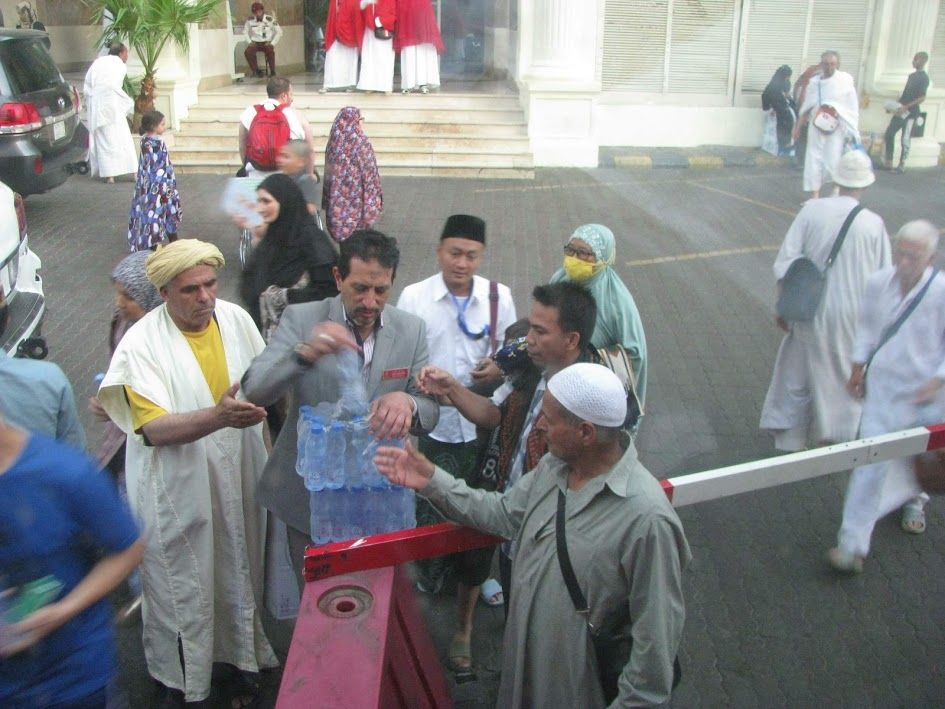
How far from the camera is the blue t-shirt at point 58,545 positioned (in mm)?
2211

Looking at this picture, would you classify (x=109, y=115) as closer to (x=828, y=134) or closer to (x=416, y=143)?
(x=416, y=143)

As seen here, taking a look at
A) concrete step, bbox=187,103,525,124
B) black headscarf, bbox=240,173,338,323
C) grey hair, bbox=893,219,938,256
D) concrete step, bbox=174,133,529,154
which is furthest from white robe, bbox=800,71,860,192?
black headscarf, bbox=240,173,338,323

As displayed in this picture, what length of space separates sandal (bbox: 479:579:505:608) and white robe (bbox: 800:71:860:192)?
27.7ft

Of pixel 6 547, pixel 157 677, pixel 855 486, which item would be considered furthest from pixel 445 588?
pixel 6 547

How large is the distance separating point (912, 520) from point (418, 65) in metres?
11.8

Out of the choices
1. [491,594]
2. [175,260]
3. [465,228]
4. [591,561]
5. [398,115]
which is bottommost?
[491,594]

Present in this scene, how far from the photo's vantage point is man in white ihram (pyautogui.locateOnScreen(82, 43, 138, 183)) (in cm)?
1220

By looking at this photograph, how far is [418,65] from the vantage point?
1500 centimetres

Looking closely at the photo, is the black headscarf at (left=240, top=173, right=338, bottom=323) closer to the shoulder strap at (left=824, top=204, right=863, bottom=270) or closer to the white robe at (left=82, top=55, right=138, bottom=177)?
the shoulder strap at (left=824, top=204, right=863, bottom=270)

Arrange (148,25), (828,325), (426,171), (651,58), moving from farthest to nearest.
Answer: (651,58)
(426,171)
(148,25)
(828,325)

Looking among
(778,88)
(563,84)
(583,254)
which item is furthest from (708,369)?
(778,88)

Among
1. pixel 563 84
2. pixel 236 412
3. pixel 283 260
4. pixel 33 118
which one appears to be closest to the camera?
pixel 236 412

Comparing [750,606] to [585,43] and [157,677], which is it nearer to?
[157,677]

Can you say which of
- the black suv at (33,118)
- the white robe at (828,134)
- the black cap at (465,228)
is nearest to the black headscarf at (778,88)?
the white robe at (828,134)
